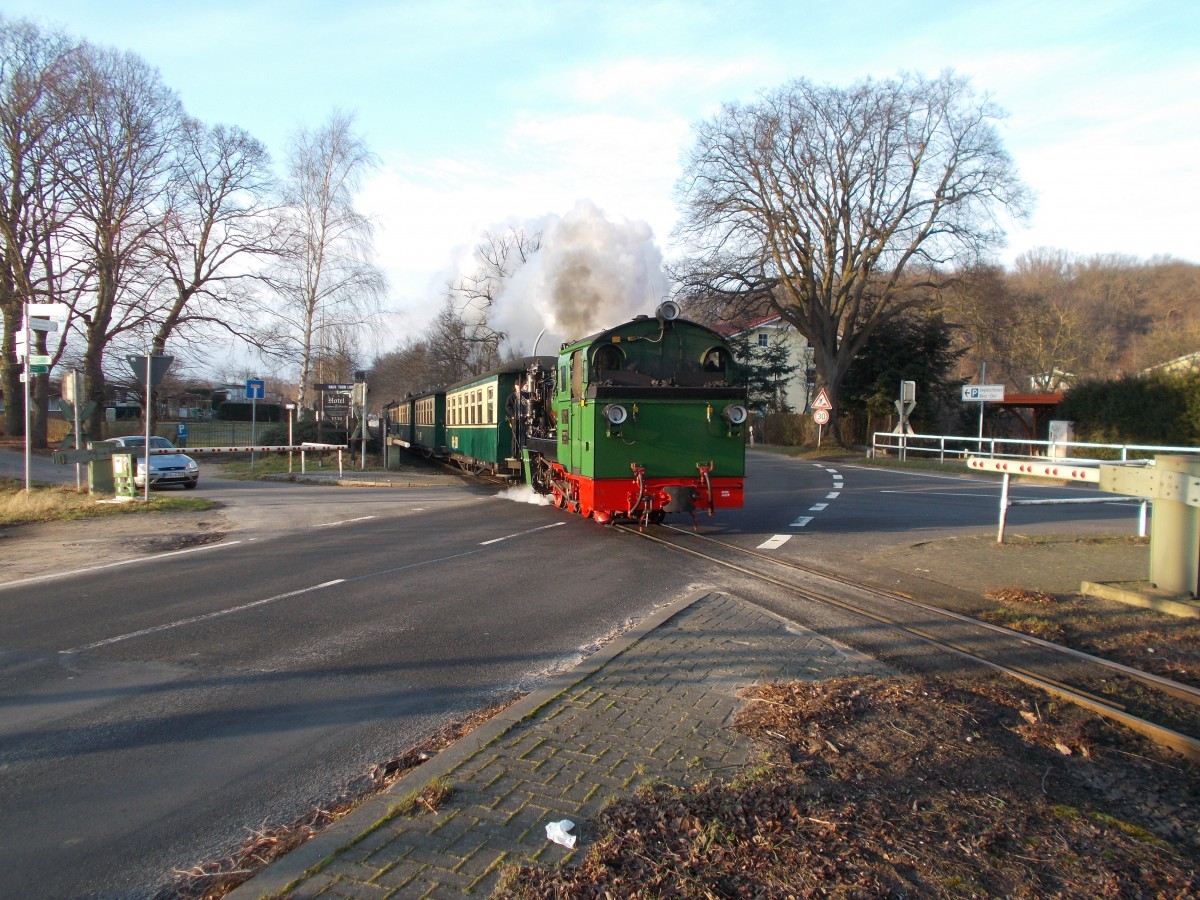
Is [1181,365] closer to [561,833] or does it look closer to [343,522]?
[343,522]

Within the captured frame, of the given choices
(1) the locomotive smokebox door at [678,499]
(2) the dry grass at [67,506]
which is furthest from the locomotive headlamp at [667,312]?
(2) the dry grass at [67,506]

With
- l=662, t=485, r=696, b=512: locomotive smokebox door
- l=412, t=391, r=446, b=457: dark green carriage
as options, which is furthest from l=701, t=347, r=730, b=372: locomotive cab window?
l=412, t=391, r=446, b=457: dark green carriage

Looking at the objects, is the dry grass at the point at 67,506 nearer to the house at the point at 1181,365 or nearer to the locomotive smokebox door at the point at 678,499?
the locomotive smokebox door at the point at 678,499

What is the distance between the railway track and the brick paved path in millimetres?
949

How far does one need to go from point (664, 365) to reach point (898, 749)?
26.7 feet

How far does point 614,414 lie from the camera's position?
10867 mm

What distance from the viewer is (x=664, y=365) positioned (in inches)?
456

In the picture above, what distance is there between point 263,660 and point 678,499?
6312 mm

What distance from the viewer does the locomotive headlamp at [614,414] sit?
10.9m

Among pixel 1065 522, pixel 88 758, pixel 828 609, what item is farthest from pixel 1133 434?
pixel 88 758

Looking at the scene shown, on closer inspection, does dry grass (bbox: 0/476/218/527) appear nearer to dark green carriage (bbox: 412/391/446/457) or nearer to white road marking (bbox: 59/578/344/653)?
white road marking (bbox: 59/578/344/653)

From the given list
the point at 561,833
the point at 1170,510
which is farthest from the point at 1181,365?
the point at 561,833

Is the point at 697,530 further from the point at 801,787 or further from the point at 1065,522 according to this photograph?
the point at 801,787

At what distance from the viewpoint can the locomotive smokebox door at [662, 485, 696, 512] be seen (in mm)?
10922
